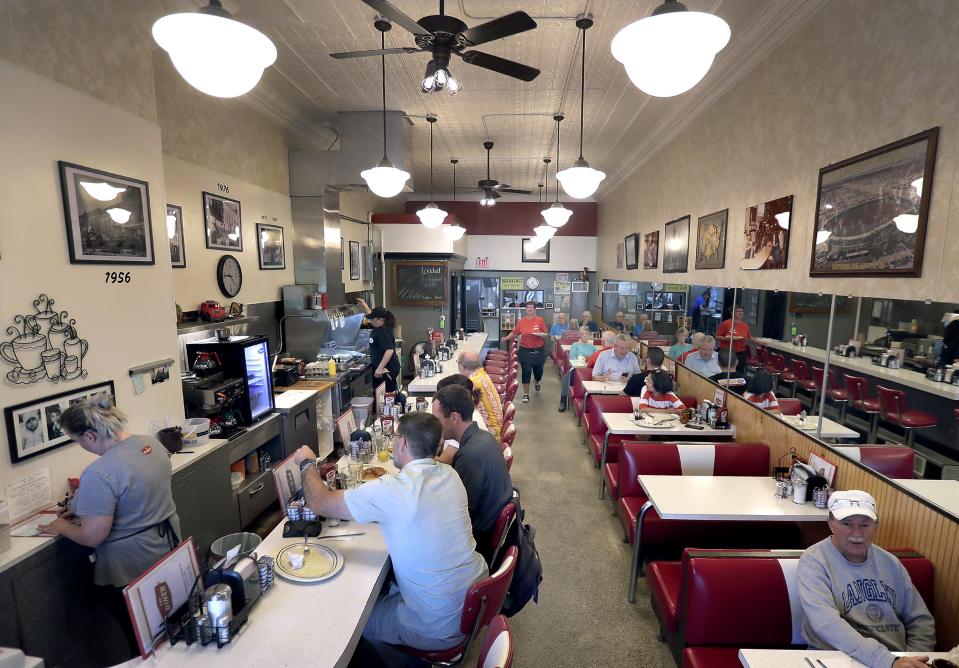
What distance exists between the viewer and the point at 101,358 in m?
2.83

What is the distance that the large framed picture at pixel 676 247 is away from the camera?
5922 mm

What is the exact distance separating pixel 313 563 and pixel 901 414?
3.16 metres

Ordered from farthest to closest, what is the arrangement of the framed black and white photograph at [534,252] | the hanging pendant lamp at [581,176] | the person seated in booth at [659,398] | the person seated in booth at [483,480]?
→ the framed black and white photograph at [534,252]
the person seated in booth at [659,398]
the hanging pendant lamp at [581,176]
the person seated in booth at [483,480]

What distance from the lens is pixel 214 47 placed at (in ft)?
5.12

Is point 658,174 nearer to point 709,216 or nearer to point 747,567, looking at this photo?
point 709,216

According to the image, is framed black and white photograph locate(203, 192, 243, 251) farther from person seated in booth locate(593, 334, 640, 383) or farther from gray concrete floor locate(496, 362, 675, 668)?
person seated in booth locate(593, 334, 640, 383)

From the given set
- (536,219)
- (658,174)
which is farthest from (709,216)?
(536,219)

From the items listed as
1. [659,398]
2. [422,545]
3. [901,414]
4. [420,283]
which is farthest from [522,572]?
[420,283]

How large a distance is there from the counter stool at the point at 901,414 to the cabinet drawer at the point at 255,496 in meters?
4.53

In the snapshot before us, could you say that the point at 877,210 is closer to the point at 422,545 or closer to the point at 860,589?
the point at 860,589

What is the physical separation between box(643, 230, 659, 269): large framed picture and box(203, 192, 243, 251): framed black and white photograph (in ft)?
18.6

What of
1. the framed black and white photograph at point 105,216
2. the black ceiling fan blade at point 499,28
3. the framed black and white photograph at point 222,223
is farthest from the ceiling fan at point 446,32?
the framed black and white photograph at point 222,223

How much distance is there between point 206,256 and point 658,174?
20.1 feet

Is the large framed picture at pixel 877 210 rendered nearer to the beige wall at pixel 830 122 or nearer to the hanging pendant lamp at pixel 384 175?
the beige wall at pixel 830 122
